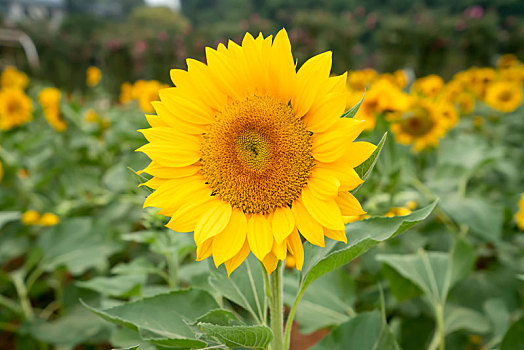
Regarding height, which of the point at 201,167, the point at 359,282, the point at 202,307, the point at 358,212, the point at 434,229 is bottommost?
the point at 359,282

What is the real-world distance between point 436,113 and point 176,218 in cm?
212

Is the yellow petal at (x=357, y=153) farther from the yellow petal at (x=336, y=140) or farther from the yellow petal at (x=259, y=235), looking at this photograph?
the yellow petal at (x=259, y=235)

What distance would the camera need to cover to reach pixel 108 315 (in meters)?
0.88

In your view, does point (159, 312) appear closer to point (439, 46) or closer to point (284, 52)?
point (284, 52)

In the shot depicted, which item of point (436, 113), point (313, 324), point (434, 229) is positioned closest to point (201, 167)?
point (313, 324)

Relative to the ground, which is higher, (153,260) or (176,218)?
(176,218)

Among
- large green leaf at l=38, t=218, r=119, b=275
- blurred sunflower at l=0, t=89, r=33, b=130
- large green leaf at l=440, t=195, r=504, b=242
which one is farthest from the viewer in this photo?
blurred sunflower at l=0, t=89, r=33, b=130

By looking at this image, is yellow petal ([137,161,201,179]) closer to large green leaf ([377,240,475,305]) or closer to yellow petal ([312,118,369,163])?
yellow petal ([312,118,369,163])

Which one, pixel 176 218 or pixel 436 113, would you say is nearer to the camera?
pixel 176 218

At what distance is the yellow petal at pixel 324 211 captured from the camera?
0.75 m

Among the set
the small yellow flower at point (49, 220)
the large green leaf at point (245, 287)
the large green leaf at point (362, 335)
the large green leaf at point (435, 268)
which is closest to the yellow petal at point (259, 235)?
the large green leaf at point (245, 287)

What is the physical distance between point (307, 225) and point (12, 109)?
10.9 ft

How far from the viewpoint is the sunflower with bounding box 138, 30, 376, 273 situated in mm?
778

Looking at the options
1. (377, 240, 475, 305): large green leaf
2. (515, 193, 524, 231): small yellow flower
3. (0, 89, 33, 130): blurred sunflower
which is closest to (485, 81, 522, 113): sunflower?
(515, 193, 524, 231): small yellow flower
